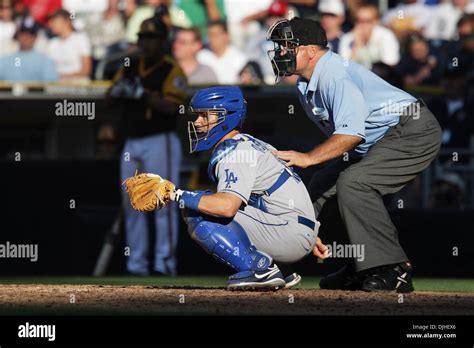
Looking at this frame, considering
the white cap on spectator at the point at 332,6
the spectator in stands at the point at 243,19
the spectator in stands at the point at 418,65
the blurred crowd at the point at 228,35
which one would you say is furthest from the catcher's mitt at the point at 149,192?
the white cap on spectator at the point at 332,6

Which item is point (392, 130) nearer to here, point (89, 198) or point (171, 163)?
point (171, 163)

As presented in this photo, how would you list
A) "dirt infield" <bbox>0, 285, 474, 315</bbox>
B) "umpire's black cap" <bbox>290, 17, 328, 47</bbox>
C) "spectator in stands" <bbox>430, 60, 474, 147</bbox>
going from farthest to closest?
1. "spectator in stands" <bbox>430, 60, 474, 147</bbox>
2. "umpire's black cap" <bbox>290, 17, 328, 47</bbox>
3. "dirt infield" <bbox>0, 285, 474, 315</bbox>

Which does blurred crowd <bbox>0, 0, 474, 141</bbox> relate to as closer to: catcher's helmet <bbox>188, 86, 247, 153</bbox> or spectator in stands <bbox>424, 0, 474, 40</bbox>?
spectator in stands <bbox>424, 0, 474, 40</bbox>

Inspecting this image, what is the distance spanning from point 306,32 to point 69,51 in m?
7.17

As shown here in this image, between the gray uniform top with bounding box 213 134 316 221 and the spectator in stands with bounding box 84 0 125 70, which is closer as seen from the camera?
the gray uniform top with bounding box 213 134 316 221

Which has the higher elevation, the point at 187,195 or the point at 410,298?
the point at 187,195

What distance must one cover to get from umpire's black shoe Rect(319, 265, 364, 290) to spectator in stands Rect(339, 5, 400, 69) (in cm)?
634

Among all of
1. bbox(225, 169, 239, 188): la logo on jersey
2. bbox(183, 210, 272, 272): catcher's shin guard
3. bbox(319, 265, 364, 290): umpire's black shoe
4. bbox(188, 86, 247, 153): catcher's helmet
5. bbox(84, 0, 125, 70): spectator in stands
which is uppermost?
bbox(84, 0, 125, 70): spectator in stands

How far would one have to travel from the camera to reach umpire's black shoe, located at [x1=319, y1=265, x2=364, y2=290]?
27.3ft

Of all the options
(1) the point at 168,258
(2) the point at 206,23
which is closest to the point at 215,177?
(1) the point at 168,258

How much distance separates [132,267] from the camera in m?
12.0

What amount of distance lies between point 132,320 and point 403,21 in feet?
32.4

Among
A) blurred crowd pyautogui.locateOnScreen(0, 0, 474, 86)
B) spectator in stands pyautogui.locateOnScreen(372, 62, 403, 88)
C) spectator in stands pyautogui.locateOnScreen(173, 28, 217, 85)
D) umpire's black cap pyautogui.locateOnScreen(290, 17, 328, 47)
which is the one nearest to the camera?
umpire's black cap pyautogui.locateOnScreen(290, 17, 328, 47)

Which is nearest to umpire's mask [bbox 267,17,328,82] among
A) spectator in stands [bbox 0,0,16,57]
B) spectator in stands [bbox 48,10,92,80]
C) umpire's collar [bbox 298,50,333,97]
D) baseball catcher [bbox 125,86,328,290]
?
umpire's collar [bbox 298,50,333,97]
